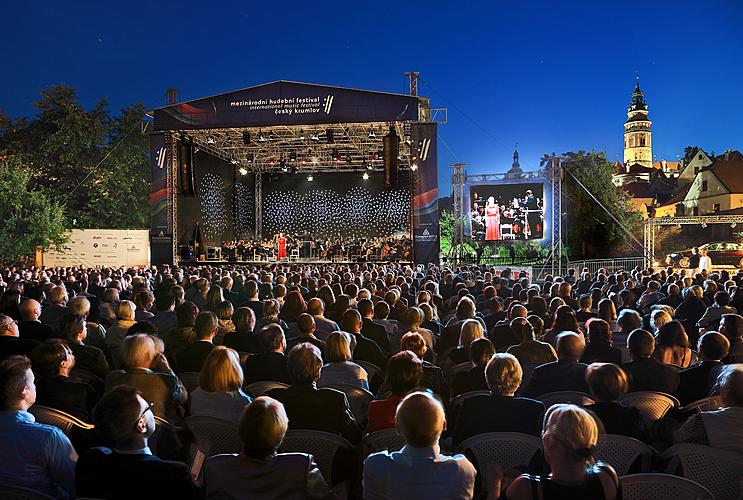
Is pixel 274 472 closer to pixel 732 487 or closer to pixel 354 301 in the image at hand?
pixel 732 487

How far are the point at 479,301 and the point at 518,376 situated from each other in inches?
276

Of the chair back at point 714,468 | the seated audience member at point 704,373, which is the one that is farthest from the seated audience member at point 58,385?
the seated audience member at point 704,373

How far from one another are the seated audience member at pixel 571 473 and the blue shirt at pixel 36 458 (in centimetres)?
207

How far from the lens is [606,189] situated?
41.1 m

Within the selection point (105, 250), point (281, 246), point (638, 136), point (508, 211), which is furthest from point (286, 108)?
point (638, 136)

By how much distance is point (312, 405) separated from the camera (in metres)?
3.72

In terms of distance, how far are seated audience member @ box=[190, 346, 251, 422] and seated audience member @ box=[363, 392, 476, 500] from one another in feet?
5.15

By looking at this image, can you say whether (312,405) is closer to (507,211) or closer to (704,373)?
(704,373)

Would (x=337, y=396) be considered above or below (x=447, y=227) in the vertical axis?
below

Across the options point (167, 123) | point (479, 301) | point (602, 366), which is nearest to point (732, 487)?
point (602, 366)

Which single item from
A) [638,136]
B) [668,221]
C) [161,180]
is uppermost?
[638,136]

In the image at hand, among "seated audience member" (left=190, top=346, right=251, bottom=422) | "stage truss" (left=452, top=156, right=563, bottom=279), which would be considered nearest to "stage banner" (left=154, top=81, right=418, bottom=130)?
"stage truss" (left=452, top=156, right=563, bottom=279)

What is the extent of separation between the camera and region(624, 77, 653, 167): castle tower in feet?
391

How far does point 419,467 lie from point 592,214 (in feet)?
108
